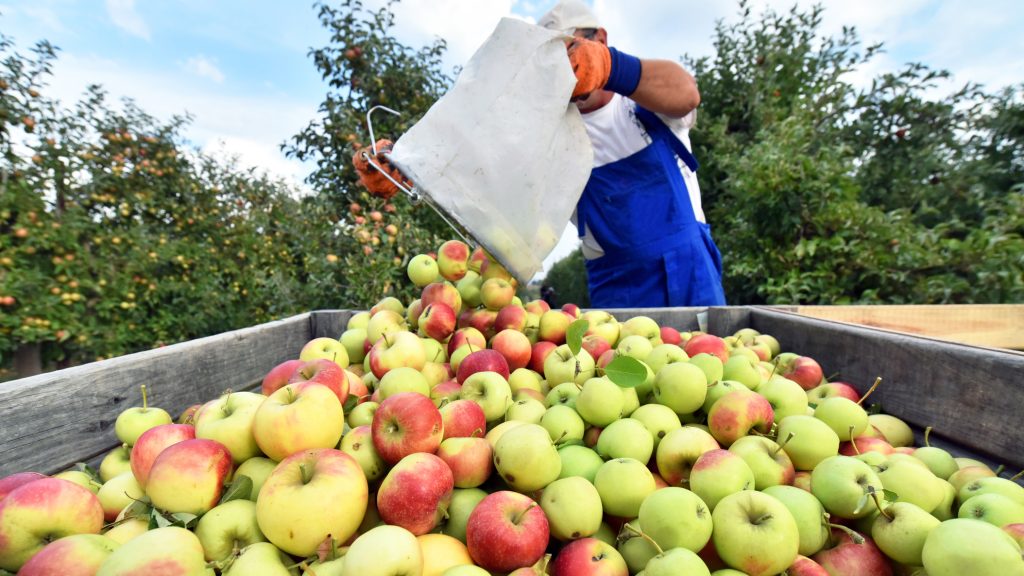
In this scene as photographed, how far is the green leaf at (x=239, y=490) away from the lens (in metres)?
1.02

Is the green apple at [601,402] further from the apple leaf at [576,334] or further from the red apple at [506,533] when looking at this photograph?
the red apple at [506,533]

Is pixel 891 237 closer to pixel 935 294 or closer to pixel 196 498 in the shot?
pixel 935 294

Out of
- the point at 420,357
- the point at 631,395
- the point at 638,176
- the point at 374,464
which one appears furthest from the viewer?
the point at 638,176

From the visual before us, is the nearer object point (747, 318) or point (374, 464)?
point (374, 464)

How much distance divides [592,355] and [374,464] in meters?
0.91

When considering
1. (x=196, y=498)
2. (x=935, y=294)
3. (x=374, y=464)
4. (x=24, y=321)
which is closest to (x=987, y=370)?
(x=374, y=464)

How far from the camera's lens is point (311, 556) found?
92 centimetres

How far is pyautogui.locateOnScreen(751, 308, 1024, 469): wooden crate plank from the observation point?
1.19m

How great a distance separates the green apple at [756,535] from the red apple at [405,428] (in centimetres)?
62

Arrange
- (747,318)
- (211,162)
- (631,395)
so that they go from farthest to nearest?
(211,162) < (747,318) < (631,395)

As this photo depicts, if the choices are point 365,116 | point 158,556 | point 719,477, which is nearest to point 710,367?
point 719,477

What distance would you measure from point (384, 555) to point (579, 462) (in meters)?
0.55

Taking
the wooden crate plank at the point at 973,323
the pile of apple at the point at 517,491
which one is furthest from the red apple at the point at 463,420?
the wooden crate plank at the point at 973,323

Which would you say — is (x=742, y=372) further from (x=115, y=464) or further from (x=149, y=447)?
(x=115, y=464)
